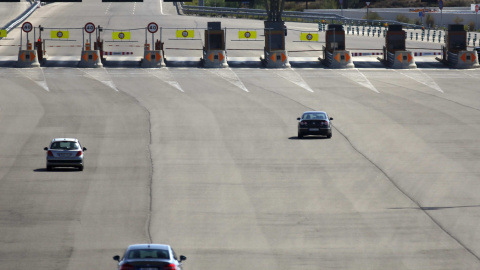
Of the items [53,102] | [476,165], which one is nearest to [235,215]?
[476,165]

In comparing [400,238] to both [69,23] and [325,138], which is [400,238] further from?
[69,23]

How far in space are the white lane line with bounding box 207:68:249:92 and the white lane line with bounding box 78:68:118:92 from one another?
6.53 metres

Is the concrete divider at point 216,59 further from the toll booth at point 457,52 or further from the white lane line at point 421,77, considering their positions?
the toll booth at point 457,52

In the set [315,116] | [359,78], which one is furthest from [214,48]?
[315,116]

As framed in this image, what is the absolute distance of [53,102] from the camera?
50.0m

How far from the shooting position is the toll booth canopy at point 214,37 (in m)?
65.2

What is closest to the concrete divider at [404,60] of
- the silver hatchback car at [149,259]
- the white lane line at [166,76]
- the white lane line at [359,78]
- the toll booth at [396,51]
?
the toll booth at [396,51]

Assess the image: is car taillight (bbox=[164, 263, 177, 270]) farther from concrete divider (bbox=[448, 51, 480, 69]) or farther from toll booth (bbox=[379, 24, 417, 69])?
concrete divider (bbox=[448, 51, 480, 69])

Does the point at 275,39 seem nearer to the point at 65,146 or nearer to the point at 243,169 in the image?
the point at 243,169

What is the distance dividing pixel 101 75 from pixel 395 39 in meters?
19.4

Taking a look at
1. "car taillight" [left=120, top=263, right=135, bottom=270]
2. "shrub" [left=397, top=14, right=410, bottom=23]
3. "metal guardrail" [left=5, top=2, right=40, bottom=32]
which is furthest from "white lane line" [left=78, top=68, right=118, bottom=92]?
"shrub" [left=397, top=14, right=410, bottom=23]

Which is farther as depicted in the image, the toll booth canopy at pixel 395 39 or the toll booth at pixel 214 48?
the toll booth canopy at pixel 395 39

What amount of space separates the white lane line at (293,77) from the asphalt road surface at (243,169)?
0.17 metres

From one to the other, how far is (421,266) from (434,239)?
2857 millimetres
